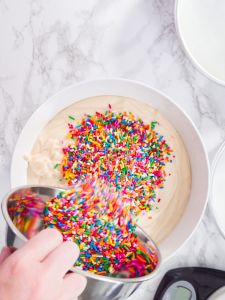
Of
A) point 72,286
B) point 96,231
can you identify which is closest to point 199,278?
point 96,231

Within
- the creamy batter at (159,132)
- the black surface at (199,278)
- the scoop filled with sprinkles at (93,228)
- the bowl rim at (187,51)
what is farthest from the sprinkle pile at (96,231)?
the bowl rim at (187,51)

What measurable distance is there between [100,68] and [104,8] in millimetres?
165

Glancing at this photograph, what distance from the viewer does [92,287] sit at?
2.99 feet

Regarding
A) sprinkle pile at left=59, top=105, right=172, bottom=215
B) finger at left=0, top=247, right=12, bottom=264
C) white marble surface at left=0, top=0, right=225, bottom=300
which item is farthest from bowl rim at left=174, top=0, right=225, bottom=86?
finger at left=0, top=247, right=12, bottom=264

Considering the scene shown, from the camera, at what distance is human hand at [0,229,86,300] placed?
735mm

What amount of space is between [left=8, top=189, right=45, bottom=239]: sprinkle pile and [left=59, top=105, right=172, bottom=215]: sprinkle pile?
0.50ft

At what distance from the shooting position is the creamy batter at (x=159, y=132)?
3.79 ft

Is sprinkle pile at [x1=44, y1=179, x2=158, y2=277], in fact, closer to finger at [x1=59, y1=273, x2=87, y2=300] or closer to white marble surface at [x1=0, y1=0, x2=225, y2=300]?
finger at [x1=59, y1=273, x2=87, y2=300]

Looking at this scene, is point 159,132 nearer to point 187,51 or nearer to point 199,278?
point 187,51

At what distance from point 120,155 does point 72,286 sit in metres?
0.40

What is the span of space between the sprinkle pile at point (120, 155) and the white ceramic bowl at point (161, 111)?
6 cm

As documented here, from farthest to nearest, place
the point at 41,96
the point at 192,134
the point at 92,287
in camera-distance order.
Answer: the point at 41,96 → the point at 192,134 → the point at 92,287

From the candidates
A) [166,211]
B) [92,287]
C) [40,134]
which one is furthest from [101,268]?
[40,134]

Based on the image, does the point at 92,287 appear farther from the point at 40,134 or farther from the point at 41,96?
the point at 41,96
